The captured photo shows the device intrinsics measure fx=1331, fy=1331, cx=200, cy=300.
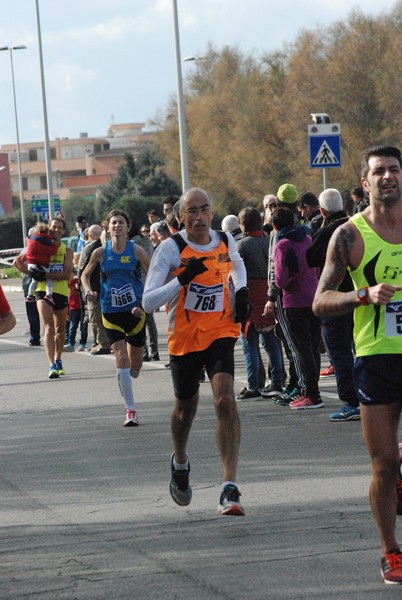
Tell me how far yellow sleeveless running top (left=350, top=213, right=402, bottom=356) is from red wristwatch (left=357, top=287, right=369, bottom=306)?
0.16 meters

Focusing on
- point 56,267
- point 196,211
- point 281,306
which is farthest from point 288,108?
point 196,211

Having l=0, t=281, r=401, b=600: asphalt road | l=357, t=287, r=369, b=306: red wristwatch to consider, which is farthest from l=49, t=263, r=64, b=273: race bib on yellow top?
l=357, t=287, r=369, b=306: red wristwatch

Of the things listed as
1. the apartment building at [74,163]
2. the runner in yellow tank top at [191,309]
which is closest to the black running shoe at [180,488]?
the runner in yellow tank top at [191,309]

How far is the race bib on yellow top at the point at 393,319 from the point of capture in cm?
588

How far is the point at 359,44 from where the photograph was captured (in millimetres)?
61219

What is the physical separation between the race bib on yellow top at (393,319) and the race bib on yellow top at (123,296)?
6116mm

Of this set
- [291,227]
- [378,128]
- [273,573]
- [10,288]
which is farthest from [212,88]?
[273,573]

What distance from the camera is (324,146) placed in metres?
19.3

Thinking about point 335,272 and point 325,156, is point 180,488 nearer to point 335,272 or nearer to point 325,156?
point 335,272

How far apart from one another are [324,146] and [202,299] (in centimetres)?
1168

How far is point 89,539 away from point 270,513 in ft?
3.61

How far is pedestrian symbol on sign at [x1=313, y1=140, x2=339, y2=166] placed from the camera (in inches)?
754

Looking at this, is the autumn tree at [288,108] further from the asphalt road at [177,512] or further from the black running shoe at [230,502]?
the black running shoe at [230,502]

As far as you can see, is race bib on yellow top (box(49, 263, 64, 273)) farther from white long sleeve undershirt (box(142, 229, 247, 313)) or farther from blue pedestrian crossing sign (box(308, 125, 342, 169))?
white long sleeve undershirt (box(142, 229, 247, 313))
